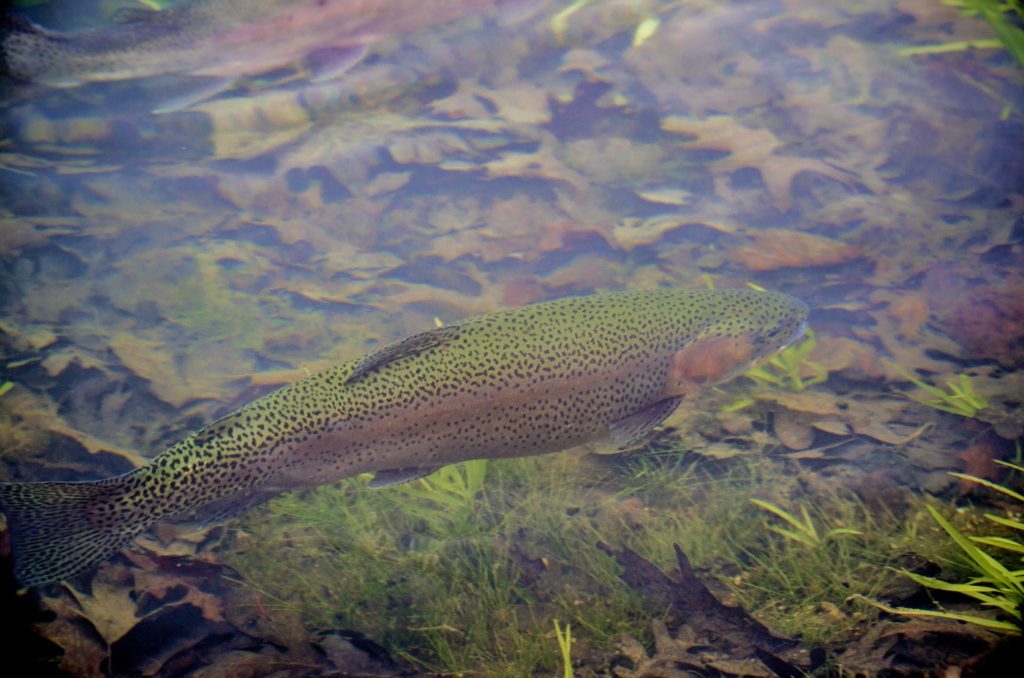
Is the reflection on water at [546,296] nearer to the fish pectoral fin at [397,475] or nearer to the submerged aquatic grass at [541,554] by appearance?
the submerged aquatic grass at [541,554]

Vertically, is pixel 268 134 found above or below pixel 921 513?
above

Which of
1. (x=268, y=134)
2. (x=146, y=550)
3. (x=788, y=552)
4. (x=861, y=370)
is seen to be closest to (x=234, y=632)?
(x=146, y=550)

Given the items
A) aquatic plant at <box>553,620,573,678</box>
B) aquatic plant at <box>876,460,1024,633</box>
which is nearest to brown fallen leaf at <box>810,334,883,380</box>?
aquatic plant at <box>876,460,1024,633</box>

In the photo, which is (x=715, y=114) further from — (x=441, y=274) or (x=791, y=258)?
(x=441, y=274)

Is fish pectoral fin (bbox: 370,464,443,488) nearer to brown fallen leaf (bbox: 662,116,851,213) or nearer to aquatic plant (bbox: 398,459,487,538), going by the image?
aquatic plant (bbox: 398,459,487,538)

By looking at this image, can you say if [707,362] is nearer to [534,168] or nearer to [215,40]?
[534,168]
